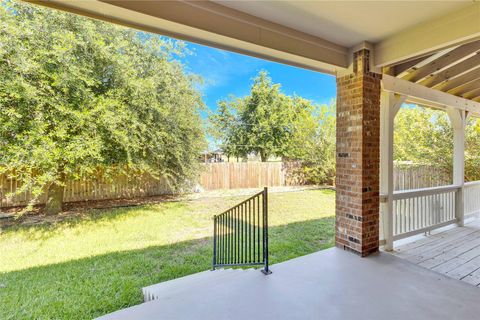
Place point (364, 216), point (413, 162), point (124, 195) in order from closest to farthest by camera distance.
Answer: point (364, 216) → point (413, 162) → point (124, 195)

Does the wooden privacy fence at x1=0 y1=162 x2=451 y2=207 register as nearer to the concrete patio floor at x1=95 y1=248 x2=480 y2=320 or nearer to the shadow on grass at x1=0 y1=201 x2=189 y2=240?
the shadow on grass at x1=0 y1=201 x2=189 y2=240

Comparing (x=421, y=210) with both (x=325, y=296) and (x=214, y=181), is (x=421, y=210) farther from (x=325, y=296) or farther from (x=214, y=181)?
(x=214, y=181)

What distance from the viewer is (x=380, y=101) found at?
3.46m

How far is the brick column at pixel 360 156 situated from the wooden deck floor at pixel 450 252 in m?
0.63

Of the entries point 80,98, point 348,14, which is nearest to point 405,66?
point 348,14

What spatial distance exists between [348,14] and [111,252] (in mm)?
5048

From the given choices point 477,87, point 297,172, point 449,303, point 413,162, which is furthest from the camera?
point 297,172

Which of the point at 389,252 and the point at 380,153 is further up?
the point at 380,153

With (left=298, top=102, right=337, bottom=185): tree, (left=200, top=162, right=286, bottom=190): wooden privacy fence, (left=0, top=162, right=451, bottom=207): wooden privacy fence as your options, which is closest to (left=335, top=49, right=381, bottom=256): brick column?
(left=0, top=162, right=451, bottom=207): wooden privacy fence

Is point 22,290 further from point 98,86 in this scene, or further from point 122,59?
point 122,59

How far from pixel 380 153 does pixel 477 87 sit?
283 cm

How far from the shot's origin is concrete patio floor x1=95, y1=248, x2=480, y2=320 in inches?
78.8

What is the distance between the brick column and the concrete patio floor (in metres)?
0.44

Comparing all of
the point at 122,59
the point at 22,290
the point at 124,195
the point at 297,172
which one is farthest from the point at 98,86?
the point at 297,172
